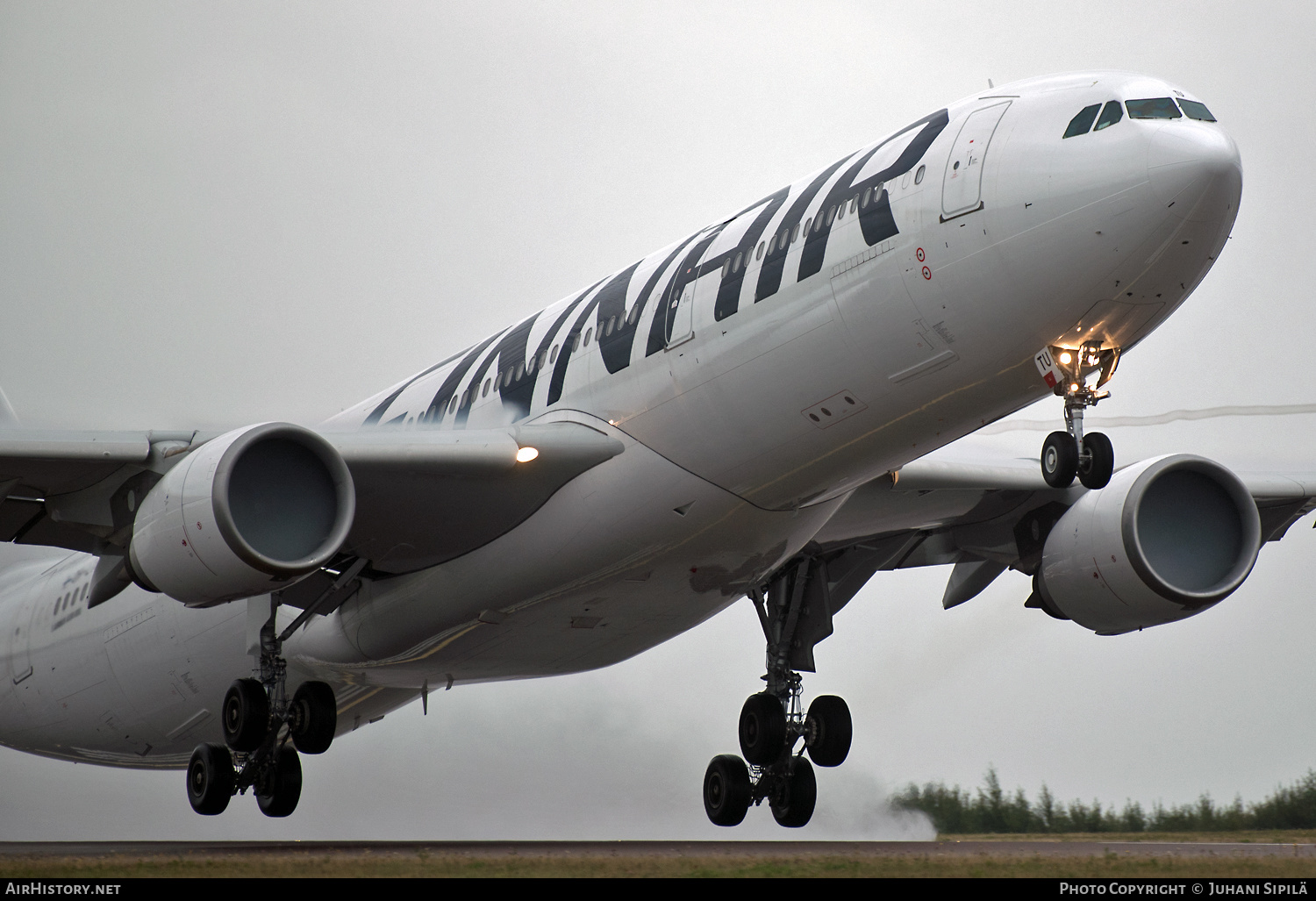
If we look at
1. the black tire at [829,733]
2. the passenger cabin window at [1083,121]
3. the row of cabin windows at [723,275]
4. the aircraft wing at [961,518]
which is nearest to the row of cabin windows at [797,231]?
the row of cabin windows at [723,275]

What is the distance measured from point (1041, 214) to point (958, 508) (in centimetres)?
641

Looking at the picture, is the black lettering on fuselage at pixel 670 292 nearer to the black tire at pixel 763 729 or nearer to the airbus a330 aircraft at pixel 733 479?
the airbus a330 aircraft at pixel 733 479

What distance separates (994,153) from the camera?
1092cm

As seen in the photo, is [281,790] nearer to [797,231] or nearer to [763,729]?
[763,729]

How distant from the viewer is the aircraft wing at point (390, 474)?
13.1 m

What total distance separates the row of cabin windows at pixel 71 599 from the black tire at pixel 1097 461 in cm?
1467

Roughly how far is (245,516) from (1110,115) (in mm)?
7940

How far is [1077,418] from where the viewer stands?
11.0 metres

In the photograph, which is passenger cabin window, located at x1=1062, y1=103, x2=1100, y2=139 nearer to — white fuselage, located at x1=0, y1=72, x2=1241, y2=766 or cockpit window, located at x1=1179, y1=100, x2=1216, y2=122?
white fuselage, located at x1=0, y1=72, x2=1241, y2=766

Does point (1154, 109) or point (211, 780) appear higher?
point (1154, 109)

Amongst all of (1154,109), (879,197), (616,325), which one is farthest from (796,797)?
(1154,109)

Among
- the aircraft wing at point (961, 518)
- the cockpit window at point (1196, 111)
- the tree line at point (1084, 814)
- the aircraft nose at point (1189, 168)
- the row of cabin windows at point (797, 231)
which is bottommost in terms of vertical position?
the tree line at point (1084, 814)

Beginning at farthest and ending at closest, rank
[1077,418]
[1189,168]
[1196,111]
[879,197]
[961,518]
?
[961,518] → [879,197] → [1077,418] → [1196,111] → [1189,168]

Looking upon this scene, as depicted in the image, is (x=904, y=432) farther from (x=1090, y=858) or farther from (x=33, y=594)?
(x=33, y=594)
